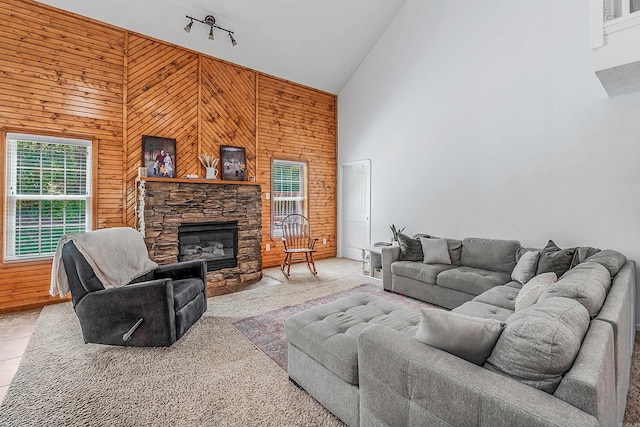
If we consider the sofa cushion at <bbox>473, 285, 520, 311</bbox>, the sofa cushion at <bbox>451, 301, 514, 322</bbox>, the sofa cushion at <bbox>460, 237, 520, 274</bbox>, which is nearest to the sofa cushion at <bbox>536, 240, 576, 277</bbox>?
the sofa cushion at <bbox>473, 285, 520, 311</bbox>

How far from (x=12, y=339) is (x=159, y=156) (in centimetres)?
268

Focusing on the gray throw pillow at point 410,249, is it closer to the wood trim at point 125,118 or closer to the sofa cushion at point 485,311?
the sofa cushion at point 485,311

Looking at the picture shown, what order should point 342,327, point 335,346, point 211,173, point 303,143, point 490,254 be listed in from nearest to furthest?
1. point 335,346
2. point 342,327
3. point 490,254
4. point 211,173
5. point 303,143

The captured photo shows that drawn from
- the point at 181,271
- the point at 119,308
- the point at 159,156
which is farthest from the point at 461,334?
the point at 159,156

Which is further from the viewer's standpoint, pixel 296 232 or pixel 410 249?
pixel 296 232

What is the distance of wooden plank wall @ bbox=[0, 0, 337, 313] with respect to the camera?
3641 millimetres

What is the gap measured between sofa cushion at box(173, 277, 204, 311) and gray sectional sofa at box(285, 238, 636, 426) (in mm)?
1259

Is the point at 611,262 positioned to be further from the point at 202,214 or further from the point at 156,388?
the point at 202,214

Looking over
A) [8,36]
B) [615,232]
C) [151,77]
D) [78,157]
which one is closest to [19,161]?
[78,157]

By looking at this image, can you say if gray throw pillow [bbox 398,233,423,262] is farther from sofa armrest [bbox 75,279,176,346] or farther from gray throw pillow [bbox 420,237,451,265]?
sofa armrest [bbox 75,279,176,346]

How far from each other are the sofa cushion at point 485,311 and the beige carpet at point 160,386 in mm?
789

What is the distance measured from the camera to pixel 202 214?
446 centimetres

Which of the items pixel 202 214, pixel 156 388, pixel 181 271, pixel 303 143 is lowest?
pixel 156 388

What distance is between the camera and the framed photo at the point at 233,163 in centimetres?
520
